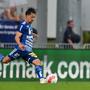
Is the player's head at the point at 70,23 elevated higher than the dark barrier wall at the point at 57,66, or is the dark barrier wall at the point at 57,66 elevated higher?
the player's head at the point at 70,23

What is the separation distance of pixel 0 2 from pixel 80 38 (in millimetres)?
2753

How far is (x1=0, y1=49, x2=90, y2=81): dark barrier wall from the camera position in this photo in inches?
650

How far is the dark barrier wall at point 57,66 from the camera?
54.1 ft

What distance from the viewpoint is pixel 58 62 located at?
16641 millimetres

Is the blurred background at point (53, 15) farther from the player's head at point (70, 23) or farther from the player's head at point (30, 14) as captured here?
the player's head at point (30, 14)

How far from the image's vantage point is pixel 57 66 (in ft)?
54.5

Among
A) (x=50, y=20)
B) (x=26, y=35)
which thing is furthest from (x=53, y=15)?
(x=26, y=35)

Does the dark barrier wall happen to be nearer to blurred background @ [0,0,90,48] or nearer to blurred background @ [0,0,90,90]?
blurred background @ [0,0,90,90]

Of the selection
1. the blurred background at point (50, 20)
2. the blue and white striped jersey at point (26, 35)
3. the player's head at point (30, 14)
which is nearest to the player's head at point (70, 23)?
the blurred background at point (50, 20)

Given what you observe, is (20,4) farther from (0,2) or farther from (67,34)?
(67,34)

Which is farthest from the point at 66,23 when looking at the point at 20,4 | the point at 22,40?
the point at 22,40

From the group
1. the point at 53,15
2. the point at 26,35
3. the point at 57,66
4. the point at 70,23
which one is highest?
the point at 53,15

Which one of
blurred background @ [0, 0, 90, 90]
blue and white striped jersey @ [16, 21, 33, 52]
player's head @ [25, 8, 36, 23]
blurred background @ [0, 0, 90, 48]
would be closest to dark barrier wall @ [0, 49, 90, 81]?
blurred background @ [0, 0, 90, 90]

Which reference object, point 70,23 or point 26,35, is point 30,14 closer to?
point 26,35
